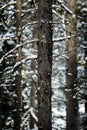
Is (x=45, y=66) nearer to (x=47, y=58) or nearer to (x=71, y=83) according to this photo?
(x=47, y=58)

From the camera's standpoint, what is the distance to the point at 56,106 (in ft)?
107

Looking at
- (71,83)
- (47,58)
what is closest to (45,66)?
(47,58)

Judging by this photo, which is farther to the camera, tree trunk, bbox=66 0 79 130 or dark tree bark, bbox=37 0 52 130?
tree trunk, bbox=66 0 79 130

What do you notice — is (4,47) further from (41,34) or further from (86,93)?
(41,34)

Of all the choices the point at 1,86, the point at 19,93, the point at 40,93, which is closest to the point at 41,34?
the point at 40,93

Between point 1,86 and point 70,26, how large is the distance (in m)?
7.09

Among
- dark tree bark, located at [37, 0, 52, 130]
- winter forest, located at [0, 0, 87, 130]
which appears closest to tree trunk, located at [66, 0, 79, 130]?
winter forest, located at [0, 0, 87, 130]

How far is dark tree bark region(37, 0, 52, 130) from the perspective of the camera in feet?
28.7

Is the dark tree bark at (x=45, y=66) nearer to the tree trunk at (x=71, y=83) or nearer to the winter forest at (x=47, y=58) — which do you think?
the winter forest at (x=47, y=58)

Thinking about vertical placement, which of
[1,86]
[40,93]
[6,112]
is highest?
[40,93]

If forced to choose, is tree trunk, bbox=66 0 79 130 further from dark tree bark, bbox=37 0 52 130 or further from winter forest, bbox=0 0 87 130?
dark tree bark, bbox=37 0 52 130

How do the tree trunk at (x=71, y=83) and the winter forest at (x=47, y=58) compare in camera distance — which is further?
the tree trunk at (x=71, y=83)

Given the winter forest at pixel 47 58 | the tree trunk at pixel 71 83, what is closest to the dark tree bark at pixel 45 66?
the winter forest at pixel 47 58

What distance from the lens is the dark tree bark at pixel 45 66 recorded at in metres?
8.75
